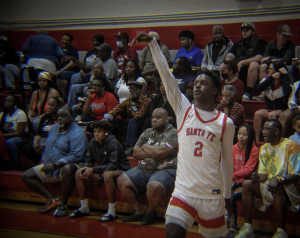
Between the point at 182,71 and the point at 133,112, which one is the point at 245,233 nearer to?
the point at 133,112

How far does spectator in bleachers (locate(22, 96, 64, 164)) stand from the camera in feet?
18.7

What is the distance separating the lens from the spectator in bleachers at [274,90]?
5.14 metres

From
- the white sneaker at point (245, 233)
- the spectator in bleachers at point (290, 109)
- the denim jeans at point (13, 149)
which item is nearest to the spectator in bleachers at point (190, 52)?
the spectator in bleachers at point (290, 109)

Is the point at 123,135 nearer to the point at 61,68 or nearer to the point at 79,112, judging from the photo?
the point at 79,112

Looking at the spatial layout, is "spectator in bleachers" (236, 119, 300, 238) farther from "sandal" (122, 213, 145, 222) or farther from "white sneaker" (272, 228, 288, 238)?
"sandal" (122, 213, 145, 222)

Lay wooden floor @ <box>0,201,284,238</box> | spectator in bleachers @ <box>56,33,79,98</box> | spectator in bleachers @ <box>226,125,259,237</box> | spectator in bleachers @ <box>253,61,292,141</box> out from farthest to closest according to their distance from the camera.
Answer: spectator in bleachers @ <box>56,33,79,98</box> → spectator in bleachers @ <box>253,61,292,141</box> → spectator in bleachers @ <box>226,125,259,237</box> → wooden floor @ <box>0,201,284,238</box>

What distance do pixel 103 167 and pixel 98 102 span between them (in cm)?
167

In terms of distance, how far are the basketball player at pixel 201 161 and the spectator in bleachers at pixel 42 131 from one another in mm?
3326

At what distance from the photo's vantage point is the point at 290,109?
4945mm

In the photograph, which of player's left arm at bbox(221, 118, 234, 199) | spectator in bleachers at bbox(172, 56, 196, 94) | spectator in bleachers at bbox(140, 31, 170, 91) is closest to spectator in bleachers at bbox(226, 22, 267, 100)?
spectator in bleachers at bbox(172, 56, 196, 94)

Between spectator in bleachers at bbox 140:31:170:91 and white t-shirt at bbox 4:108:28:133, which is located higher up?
spectator in bleachers at bbox 140:31:170:91

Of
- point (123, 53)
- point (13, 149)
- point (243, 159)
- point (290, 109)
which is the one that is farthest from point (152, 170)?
point (123, 53)

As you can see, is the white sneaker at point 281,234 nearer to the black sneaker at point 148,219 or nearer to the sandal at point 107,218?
the black sneaker at point 148,219

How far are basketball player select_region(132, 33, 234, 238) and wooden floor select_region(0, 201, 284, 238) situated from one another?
158cm
